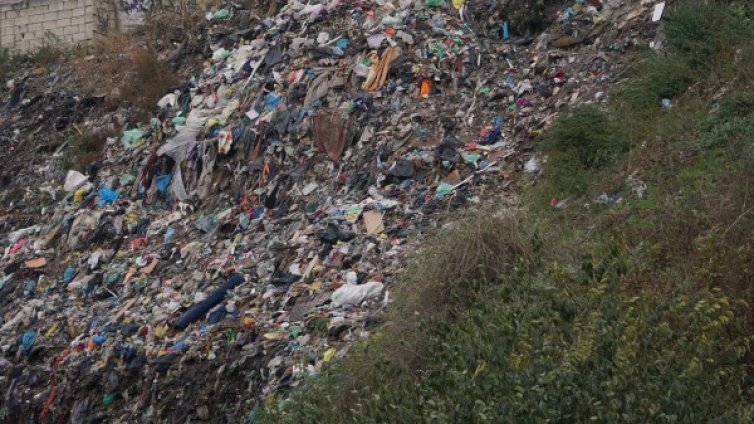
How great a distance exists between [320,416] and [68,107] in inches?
376

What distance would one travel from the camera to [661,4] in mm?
10055

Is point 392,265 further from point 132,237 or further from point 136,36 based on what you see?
point 136,36

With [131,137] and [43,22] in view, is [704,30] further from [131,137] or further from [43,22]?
[43,22]

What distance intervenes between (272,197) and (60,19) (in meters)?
7.65

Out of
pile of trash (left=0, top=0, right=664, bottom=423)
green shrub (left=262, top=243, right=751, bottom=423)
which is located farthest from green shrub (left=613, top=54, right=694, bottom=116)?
green shrub (left=262, top=243, right=751, bottom=423)

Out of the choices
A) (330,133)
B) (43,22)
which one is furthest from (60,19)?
(330,133)

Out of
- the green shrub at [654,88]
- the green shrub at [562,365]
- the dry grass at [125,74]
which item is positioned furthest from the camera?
the dry grass at [125,74]

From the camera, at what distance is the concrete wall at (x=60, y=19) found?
1594 cm

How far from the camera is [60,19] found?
16.1 meters

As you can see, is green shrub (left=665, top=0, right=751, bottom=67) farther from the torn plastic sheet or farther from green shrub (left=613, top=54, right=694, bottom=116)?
Result: the torn plastic sheet

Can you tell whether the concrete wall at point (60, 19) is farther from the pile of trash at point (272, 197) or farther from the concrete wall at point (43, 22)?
the pile of trash at point (272, 197)

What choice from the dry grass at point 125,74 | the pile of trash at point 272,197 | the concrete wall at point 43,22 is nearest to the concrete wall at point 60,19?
the concrete wall at point 43,22

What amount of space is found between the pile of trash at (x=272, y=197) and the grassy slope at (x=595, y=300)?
0.77m

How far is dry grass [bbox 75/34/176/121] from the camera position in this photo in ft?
43.9
